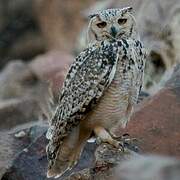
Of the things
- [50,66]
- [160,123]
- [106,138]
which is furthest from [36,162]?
[50,66]

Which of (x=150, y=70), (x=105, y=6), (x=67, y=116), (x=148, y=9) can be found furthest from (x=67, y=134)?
(x=105, y=6)

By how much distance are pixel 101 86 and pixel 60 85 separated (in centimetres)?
513

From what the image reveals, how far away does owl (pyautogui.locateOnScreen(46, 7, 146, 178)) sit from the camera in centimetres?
732

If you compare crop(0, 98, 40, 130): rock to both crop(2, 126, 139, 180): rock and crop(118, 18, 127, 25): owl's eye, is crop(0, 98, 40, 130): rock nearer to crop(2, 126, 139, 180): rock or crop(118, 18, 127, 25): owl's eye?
crop(2, 126, 139, 180): rock

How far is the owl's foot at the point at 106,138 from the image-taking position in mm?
7173

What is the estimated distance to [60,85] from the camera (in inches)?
490

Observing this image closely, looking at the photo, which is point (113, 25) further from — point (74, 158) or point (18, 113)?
point (18, 113)

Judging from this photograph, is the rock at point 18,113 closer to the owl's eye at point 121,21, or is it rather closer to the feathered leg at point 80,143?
the feathered leg at point 80,143

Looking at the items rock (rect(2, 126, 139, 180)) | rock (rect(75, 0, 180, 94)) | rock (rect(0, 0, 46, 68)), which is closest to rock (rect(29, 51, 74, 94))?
rock (rect(75, 0, 180, 94))

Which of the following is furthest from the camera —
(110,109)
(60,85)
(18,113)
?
(60,85)

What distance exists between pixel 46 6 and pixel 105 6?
13.7 ft

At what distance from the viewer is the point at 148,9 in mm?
14508

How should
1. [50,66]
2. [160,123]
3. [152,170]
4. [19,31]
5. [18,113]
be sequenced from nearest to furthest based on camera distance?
[152,170], [160,123], [18,113], [50,66], [19,31]

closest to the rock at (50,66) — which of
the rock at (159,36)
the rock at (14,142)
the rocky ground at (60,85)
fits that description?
the rocky ground at (60,85)
